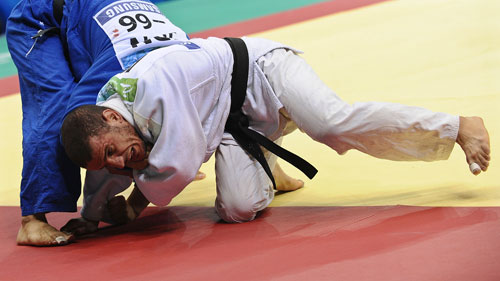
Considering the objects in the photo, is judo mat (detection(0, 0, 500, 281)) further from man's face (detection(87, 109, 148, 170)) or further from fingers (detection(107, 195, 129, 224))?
man's face (detection(87, 109, 148, 170))

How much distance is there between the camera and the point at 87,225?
2795 mm

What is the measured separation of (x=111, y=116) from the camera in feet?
7.87

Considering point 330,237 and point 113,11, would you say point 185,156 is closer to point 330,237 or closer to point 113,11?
point 330,237

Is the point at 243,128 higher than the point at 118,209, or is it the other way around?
the point at 243,128

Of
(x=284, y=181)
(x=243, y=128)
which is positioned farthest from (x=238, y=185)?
(x=284, y=181)

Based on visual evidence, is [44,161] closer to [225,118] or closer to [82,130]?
[82,130]

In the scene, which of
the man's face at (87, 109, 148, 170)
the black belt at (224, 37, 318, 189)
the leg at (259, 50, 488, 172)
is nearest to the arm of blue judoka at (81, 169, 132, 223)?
the man's face at (87, 109, 148, 170)

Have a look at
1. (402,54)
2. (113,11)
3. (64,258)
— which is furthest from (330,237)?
(402,54)

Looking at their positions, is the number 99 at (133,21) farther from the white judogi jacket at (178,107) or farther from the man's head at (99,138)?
the man's head at (99,138)

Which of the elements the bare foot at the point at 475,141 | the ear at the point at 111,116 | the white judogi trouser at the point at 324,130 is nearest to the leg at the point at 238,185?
the white judogi trouser at the point at 324,130

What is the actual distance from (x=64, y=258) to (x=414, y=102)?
203cm

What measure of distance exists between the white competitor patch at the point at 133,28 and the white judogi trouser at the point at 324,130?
0.39m

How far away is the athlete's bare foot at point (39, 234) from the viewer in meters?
2.60

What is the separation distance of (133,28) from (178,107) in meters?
0.55
